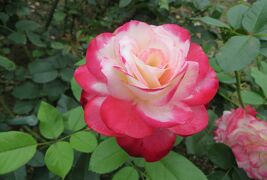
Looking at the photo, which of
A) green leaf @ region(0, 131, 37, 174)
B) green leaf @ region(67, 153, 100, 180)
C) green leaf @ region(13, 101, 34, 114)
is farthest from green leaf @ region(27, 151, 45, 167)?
green leaf @ region(13, 101, 34, 114)

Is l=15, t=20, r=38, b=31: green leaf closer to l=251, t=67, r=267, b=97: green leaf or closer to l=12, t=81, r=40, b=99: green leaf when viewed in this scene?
l=12, t=81, r=40, b=99: green leaf

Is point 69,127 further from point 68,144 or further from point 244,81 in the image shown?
point 244,81

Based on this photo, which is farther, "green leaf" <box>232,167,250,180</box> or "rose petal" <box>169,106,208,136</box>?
"green leaf" <box>232,167,250,180</box>

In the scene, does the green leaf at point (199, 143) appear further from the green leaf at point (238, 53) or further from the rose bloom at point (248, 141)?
the green leaf at point (238, 53)

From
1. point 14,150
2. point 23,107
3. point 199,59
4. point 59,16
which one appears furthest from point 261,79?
point 59,16

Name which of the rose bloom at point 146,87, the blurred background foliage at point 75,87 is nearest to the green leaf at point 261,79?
the blurred background foliage at point 75,87

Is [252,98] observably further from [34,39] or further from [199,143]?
[34,39]
